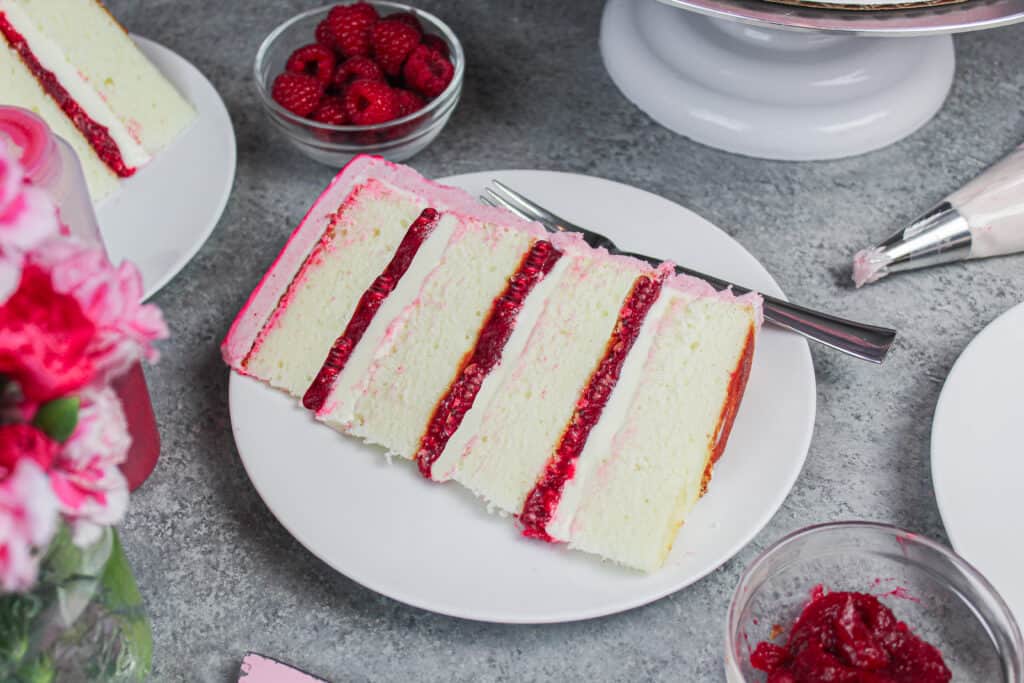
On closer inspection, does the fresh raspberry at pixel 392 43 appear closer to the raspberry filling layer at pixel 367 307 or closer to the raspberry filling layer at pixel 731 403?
the raspberry filling layer at pixel 367 307


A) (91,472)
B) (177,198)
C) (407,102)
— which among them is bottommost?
(177,198)

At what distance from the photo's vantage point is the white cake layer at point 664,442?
1.10 m

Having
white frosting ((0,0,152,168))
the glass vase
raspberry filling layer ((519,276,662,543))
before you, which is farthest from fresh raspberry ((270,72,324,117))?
the glass vase

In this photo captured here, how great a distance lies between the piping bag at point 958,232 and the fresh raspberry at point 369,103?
0.66m

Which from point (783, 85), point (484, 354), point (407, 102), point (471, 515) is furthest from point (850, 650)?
point (407, 102)

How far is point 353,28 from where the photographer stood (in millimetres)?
1582

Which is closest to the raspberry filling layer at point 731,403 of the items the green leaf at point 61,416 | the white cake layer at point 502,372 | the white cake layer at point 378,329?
the white cake layer at point 502,372

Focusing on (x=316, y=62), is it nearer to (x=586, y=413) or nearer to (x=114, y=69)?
(x=114, y=69)

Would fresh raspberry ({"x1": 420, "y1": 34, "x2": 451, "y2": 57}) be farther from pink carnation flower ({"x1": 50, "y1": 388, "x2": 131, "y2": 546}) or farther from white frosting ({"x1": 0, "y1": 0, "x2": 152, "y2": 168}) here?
pink carnation flower ({"x1": 50, "y1": 388, "x2": 131, "y2": 546})

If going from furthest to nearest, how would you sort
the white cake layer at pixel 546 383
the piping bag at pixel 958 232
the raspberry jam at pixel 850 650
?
1. the piping bag at pixel 958 232
2. the white cake layer at pixel 546 383
3. the raspberry jam at pixel 850 650

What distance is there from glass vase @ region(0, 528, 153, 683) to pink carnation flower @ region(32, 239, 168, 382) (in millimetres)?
138

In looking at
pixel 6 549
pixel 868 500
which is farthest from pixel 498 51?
pixel 6 549

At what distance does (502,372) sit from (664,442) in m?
0.20

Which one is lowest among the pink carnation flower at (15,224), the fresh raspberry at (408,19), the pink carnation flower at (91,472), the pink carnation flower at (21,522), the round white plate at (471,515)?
the round white plate at (471,515)
